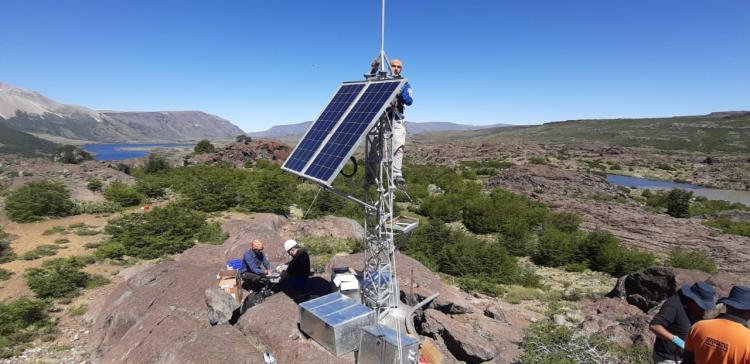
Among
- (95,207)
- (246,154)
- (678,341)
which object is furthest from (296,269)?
(246,154)

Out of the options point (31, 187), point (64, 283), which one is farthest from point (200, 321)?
point (31, 187)

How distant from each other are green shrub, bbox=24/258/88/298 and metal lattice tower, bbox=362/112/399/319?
1256cm

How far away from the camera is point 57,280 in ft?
47.3

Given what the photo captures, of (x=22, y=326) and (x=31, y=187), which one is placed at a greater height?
(x=31, y=187)

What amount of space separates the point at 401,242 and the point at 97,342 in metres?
9.00

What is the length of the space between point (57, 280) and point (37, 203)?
51.7ft

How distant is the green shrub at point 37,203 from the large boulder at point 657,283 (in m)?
33.7

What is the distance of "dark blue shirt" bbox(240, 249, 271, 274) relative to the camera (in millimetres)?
10664

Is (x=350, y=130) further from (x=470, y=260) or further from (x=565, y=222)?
(x=565, y=222)

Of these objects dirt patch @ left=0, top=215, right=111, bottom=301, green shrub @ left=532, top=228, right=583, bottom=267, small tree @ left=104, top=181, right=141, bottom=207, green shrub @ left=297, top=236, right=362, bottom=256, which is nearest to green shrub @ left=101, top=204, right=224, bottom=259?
dirt patch @ left=0, top=215, right=111, bottom=301

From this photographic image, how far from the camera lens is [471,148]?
329 ft

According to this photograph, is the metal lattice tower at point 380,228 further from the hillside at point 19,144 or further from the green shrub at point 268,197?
the hillside at point 19,144

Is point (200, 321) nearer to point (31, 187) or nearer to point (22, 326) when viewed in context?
point (22, 326)

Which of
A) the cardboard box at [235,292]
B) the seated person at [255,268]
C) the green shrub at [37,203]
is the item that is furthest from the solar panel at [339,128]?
the green shrub at [37,203]
